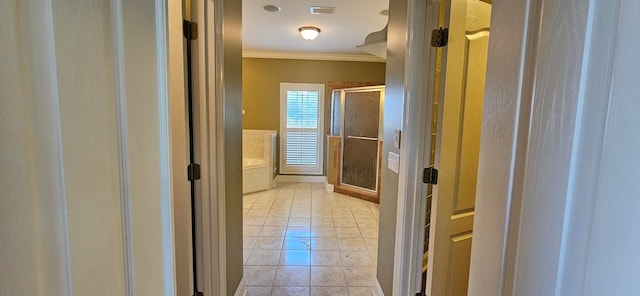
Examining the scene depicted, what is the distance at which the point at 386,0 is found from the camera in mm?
3059

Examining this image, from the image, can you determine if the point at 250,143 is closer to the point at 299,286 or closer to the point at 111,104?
the point at 299,286

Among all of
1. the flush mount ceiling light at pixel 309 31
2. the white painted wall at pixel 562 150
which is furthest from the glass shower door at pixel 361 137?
the white painted wall at pixel 562 150

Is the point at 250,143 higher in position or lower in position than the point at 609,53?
lower

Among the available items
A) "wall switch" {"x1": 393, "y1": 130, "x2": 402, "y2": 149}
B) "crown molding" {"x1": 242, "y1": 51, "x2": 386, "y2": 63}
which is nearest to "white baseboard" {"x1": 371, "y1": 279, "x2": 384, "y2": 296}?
"wall switch" {"x1": 393, "y1": 130, "x2": 402, "y2": 149}

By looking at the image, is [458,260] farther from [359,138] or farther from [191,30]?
[359,138]

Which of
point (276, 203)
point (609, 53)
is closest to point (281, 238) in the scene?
point (276, 203)

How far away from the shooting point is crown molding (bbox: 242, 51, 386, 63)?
18.3 ft

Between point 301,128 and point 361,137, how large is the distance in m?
1.43

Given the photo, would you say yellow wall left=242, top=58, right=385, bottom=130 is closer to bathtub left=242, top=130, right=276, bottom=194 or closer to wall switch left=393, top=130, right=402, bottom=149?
bathtub left=242, top=130, right=276, bottom=194

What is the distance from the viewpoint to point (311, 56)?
18.5ft

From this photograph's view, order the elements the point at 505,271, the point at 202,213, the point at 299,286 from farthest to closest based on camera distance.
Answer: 1. the point at 299,286
2. the point at 202,213
3. the point at 505,271

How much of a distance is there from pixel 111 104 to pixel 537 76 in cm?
82

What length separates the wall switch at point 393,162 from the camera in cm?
180

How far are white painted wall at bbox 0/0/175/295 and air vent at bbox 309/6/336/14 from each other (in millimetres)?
2867
